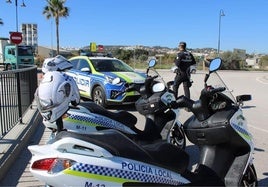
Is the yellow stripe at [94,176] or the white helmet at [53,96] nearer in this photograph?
the yellow stripe at [94,176]

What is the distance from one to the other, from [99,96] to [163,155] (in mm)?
8370

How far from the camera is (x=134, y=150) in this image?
9.86ft

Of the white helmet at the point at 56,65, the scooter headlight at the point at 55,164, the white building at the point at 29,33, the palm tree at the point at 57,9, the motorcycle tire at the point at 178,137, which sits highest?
the palm tree at the point at 57,9

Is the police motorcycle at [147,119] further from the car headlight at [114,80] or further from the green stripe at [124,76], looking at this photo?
the green stripe at [124,76]

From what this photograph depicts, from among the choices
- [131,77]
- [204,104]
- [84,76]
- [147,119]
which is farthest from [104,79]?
[204,104]

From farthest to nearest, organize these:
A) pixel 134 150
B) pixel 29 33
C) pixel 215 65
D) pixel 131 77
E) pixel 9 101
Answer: pixel 29 33 < pixel 131 77 < pixel 9 101 < pixel 215 65 < pixel 134 150

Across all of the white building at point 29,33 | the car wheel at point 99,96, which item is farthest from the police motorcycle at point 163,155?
the white building at point 29,33

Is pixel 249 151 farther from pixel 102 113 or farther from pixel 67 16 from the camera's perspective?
pixel 67 16

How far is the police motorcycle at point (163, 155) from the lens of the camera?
279 centimetres

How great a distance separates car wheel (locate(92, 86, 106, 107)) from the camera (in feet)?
36.9

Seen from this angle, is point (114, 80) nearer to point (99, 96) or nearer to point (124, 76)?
point (124, 76)

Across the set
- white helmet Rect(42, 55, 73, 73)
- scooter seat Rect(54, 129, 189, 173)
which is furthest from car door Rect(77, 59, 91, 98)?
scooter seat Rect(54, 129, 189, 173)

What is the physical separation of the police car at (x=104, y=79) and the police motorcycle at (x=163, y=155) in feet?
20.8

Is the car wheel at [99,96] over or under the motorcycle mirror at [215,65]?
under
